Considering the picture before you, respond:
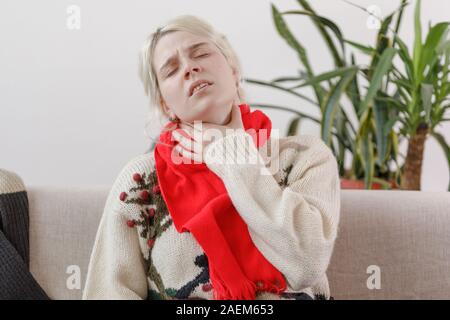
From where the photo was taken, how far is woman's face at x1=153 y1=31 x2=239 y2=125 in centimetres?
121

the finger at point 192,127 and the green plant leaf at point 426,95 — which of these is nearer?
the finger at point 192,127

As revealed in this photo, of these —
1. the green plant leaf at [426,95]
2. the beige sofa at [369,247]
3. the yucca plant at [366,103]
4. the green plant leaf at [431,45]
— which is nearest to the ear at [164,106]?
the beige sofa at [369,247]

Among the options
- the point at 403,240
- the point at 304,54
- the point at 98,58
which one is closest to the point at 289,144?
the point at 403,240

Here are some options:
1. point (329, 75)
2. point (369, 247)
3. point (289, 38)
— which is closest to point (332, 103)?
point (329, 75)

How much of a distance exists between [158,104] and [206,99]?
0.46 ft

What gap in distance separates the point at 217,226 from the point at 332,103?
84 cm

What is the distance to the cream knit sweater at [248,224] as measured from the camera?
3.58 ft

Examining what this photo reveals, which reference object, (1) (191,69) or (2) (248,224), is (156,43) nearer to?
(1) (191,69)

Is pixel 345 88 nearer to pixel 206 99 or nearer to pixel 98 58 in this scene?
pixel 206 99

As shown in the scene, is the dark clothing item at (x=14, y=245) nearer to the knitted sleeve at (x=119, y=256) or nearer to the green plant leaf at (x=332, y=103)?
the knitted sleeve at (x=119, y=256)

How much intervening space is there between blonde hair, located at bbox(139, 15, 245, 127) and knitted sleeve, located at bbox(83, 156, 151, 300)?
0.14 meters

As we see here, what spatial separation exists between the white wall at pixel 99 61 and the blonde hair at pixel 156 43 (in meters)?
1.04

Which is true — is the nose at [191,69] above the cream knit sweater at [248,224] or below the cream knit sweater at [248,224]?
above

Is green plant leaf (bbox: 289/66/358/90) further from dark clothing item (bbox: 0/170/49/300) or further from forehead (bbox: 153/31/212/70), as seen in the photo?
dark clothing item (bbox: 0/170/49/300)
